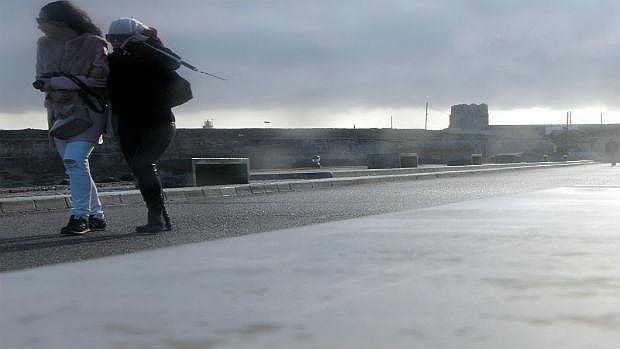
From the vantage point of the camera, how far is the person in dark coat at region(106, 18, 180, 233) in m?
4.84

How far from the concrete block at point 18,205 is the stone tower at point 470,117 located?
10603 centimetres

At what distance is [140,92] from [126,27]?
452 mm

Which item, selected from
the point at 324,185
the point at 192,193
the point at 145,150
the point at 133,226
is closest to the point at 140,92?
the point at 145,150

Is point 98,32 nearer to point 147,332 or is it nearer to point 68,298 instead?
point 68,298

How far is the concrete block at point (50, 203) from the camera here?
8359 millimetres

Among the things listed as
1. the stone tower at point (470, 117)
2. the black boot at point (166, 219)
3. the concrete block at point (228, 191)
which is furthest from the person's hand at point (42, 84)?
the stone tower at point (470, 117)

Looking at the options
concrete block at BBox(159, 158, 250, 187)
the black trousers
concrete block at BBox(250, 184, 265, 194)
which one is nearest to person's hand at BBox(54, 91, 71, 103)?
the black trousers

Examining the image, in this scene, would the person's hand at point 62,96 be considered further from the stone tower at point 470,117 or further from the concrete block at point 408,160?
the stone tower at point 470,117

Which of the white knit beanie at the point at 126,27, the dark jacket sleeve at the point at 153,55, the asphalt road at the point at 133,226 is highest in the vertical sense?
the white knit beanie at the point at 126,27

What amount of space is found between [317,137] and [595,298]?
5641 centimetres

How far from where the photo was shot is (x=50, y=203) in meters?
8.49

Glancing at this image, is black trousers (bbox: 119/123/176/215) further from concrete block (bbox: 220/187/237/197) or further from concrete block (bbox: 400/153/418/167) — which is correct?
concrete block (bbox: 400/153/418/167)

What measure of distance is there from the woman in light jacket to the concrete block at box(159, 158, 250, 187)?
8131 mm

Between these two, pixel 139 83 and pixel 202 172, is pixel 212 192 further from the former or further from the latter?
pixel 139 83
